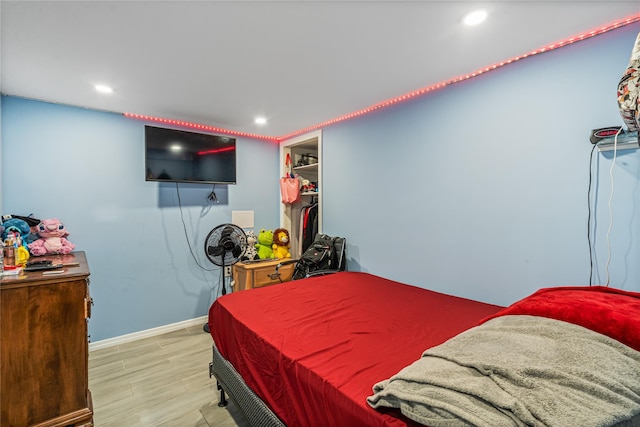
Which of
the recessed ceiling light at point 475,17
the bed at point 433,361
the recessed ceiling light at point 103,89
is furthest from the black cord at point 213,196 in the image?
the recessed ceiling light at point 475,17

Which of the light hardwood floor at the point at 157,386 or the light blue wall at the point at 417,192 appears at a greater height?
the light blue wall at the point at 417,192

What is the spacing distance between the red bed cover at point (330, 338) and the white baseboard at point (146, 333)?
5.31 ft

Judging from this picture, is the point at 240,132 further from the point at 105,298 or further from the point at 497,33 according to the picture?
the point at 497,33

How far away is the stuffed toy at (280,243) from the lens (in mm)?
3787

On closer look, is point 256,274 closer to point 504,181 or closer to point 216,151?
point 216,151

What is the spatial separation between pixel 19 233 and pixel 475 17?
345 cm

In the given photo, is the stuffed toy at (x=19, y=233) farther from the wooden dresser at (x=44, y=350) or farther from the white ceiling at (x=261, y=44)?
the white ceiling at (x=261, y=44)

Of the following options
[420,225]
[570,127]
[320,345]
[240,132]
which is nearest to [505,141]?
[570,127]

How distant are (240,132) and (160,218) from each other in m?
1.46

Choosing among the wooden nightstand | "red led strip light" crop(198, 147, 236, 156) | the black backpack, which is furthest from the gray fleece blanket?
"red led strip light" crop(198, 147, 236, 156)

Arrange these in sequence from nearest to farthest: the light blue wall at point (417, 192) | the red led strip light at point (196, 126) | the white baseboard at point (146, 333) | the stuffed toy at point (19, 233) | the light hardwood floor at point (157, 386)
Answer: the light blue wall at point (417, 192) < the light hardwood floor at point (157, 386) < the stuffed toy at point (19, 233) < the white baseboard at point (146, 333) < the red led strip light at point (196, 126)

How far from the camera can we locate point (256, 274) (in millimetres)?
3297

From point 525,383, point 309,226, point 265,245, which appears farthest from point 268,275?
point 525,383

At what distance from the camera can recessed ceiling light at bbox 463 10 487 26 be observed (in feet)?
4.78
